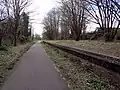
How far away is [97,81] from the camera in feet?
25.2

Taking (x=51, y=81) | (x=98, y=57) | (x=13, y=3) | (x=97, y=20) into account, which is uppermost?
(x=13, y=3)

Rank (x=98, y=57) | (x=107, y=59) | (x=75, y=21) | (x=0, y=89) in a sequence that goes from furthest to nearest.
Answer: (x=75, y=21)
(x=98, y=57)
(x=107, y=59)
(x=0, y=89)

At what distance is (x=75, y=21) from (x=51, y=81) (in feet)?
116

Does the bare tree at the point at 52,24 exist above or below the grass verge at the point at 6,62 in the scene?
above

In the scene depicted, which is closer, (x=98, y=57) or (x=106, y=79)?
(x=106, y=79)

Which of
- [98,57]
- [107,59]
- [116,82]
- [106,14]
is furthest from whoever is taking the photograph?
[106,14]

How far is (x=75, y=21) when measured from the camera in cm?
4234

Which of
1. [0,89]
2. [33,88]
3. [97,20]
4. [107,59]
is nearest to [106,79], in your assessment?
[107,59]

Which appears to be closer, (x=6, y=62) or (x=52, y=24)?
(x=6, y=62)

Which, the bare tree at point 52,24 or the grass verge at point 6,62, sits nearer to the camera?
the grass verge at point 6,62

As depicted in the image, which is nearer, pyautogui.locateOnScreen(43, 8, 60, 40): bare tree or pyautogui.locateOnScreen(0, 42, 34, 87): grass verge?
pyautogui.locateOnScreen(0, 42, 34, 87): grass verge

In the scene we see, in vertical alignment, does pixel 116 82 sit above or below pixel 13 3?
below

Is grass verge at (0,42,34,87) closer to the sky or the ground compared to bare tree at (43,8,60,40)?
closer to the ground

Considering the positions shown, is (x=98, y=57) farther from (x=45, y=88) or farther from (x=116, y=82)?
(x=45, y=88)
